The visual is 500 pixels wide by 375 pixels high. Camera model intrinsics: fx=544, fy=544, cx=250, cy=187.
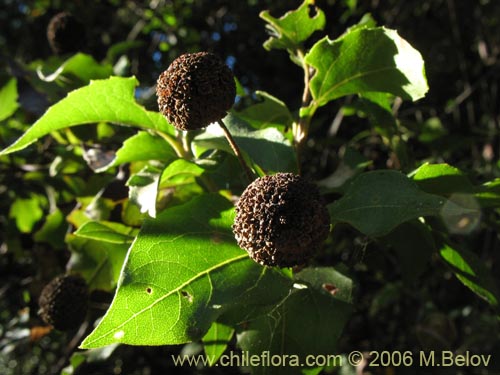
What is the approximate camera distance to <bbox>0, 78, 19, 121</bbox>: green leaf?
2.49m

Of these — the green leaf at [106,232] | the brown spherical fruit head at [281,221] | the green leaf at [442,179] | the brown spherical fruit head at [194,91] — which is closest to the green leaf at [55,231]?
the green leaf at [106,232]

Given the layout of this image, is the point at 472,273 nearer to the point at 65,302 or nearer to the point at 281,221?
the point at 281,221

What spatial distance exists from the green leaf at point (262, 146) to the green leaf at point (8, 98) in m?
1.39

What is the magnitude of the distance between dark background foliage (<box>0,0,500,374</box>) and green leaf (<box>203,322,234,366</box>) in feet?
3.10

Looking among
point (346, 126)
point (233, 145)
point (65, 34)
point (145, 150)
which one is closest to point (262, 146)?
point (233, 145)

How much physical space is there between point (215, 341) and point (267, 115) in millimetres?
731

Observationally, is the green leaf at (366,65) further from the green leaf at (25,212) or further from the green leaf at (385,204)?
the green leaf at (25,212)

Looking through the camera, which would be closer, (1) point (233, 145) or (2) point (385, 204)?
(2) point (385, 204)

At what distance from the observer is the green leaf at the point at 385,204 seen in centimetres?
115

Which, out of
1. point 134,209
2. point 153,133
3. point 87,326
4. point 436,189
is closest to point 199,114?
point 153,133

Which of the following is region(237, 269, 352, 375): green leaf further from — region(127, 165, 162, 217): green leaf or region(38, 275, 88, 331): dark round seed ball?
region(38, 275, 88, 331): dark round seed ball

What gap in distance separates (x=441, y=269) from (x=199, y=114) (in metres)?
2.20

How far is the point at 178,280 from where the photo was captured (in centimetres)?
123

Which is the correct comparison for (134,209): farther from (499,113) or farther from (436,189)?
(499,113)
